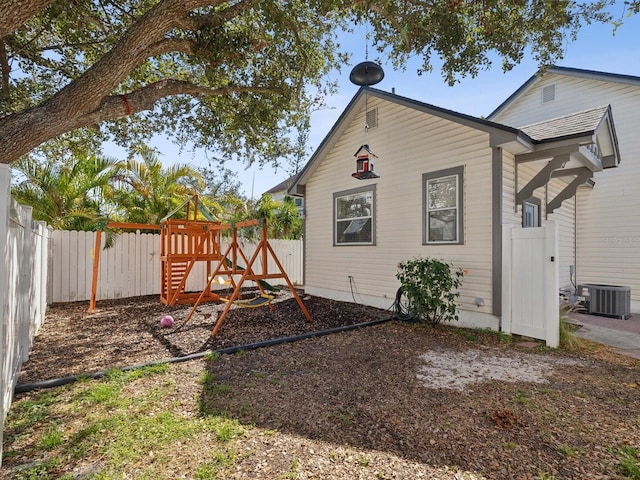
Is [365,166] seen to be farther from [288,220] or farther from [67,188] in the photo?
[288,220]

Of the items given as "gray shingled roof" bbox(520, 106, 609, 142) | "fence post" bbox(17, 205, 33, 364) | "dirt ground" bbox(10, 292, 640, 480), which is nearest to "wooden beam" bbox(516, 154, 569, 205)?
"gray shingled roof" bbox(520, 106, 609, 142)

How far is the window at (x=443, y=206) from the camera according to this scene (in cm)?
606

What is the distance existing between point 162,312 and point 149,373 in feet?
12.5

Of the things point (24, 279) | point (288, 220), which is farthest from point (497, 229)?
point (288, 220)

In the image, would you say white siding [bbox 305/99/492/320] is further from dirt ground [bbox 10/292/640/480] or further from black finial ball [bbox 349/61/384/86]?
dirt ground [bbox 10/292/640/480]

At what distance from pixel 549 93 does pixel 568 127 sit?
19.8ft

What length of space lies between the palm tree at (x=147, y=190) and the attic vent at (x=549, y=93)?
1167 centimetres

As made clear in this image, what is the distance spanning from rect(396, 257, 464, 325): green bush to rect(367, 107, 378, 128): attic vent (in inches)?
142

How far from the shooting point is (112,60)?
4.21 meters

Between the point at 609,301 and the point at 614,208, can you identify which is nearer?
the point at 609,301

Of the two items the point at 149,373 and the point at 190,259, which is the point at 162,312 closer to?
the point at 190,259

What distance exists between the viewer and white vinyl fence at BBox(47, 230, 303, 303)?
8.16 metres

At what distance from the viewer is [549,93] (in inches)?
402

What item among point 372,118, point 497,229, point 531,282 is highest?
point 372,118
